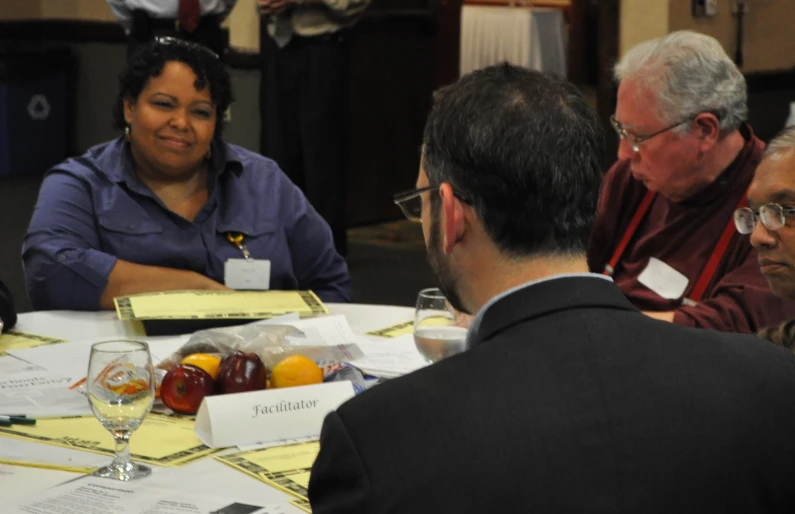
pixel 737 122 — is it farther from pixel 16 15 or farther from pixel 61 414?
pixel 16 15

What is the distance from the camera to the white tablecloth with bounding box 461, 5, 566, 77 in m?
7.70

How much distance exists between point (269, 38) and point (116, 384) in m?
4.93

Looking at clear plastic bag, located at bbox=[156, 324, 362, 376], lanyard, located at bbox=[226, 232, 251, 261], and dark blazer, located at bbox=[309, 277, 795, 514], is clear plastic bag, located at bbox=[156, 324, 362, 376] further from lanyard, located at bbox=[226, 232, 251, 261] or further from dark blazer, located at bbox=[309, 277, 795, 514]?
dark blazer, located at bbox=[309, 277, 795, 514]

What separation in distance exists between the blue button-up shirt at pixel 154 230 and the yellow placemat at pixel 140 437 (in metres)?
0.89

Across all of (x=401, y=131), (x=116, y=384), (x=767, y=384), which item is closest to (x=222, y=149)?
(x=116, y=384)

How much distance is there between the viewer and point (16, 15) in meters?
8.88

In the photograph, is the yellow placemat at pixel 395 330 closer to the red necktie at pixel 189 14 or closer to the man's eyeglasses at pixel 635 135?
the man's eyeglasses at pixel 635 135

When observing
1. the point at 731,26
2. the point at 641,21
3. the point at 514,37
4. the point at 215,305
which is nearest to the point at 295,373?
the point at 215,305

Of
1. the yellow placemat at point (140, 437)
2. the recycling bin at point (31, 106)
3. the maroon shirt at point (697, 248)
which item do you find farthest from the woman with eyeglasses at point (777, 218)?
the recycling bin at point (31, 106)

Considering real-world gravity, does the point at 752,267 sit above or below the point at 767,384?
below

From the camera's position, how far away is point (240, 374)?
173 centimetres

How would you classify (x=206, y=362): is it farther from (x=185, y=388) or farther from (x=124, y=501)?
(x=124, y=501)

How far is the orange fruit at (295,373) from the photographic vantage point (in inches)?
70.0

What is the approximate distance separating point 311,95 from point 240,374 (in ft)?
13.5
